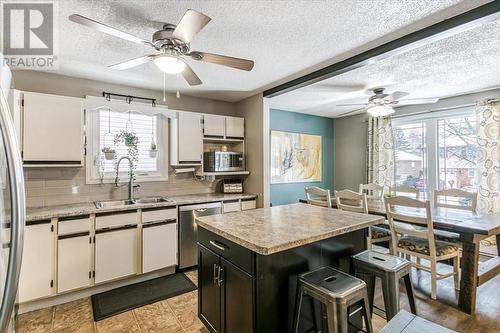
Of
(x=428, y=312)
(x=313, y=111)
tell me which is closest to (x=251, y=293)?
(x=428, y=312)

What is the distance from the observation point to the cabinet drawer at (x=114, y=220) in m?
2.72

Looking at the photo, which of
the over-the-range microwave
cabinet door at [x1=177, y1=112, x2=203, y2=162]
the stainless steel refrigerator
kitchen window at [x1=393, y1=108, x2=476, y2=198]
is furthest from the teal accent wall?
the stainless steel refrigerator

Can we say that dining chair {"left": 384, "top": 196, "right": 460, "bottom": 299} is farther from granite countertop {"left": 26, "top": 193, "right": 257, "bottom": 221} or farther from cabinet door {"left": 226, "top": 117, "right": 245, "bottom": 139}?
cabinet door {"left": 226, "top": 117, "right": 245, "bottom": 139}

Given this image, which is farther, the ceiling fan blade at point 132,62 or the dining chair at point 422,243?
the dining chair at point 422,243

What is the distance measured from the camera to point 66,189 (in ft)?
10.2

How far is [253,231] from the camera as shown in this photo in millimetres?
1705

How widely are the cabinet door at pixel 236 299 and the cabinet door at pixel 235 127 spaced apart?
2.67m

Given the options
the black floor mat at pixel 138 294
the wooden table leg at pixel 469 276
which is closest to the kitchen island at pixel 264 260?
the black floor mat at pixel 138 294

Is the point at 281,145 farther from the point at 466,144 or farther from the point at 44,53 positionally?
the point at 44,53

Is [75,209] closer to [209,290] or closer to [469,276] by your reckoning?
[209,290]

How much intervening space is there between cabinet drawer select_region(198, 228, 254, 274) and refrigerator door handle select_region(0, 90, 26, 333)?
105 centimetres

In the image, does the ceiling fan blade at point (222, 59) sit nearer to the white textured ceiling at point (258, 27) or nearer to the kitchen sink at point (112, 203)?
the white textured ceiling at point (258, 27)

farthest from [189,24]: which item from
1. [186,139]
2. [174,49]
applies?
[186,139]

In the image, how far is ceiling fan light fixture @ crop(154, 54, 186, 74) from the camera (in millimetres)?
1925
